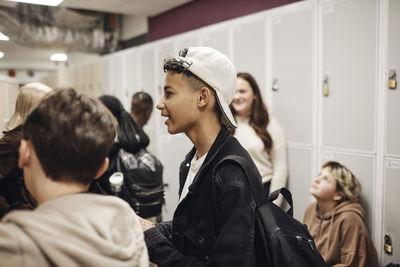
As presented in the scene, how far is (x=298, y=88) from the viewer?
2.85m

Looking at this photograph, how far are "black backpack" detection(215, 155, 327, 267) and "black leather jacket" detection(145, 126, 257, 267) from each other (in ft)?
0.14

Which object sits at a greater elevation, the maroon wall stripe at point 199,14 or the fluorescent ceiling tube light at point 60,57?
the maroon wall stripe at point 199,14

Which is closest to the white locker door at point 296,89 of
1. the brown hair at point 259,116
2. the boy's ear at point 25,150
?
the brown hair at point 259,116

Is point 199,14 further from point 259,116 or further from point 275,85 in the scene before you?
point 259,116

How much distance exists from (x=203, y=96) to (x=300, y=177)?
1.87 meters

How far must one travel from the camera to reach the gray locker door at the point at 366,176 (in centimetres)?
242

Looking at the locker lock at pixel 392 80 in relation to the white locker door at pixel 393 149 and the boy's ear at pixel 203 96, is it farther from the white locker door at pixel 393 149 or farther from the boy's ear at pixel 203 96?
the boy's ear at pixel 203 96

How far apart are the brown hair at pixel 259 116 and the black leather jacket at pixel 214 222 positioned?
1578 mm

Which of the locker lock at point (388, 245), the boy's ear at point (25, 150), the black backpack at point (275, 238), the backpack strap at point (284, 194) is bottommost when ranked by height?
the locker lock at point (388, 245)

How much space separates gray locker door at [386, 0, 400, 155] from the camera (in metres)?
2.20

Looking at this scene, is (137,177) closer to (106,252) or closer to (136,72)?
(106,252)

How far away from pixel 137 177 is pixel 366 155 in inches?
59.1

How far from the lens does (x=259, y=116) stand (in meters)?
2.84

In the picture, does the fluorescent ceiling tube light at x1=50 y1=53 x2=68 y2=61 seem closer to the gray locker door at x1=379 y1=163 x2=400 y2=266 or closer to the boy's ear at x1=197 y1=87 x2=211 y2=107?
the boy's ear at x1=197 y1=87 x2=211 y2=107
